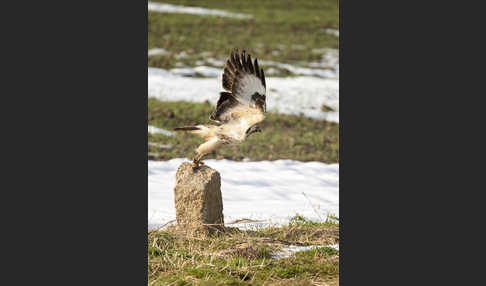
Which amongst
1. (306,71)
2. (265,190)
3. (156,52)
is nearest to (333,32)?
(306,71)

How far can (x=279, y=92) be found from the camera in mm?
16344

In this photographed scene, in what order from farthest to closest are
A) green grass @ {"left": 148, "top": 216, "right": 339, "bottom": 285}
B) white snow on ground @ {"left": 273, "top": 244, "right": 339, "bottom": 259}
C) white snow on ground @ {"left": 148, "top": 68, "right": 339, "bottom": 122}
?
white snow on ground @ {"left": 148, "top": 68, "right": 339, "bottom": 122}, white snow on ground @ {"left": 273, "top": 244, "right": 339, "bottom": 259}, green grass @ {"left": 148, "top": 216, "right": 339, "bottom": 285}

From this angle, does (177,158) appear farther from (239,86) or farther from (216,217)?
(239,86)

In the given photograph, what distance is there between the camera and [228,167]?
34.8 feet

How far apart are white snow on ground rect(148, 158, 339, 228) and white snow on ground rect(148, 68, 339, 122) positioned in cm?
446

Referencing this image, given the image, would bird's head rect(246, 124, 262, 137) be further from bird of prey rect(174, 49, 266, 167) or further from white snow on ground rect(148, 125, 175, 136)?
white snow on ground rect(148, 125, 175, 136)

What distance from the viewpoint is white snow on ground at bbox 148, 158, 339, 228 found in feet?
25.1

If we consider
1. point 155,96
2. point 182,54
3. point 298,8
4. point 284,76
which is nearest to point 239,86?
point 155,96

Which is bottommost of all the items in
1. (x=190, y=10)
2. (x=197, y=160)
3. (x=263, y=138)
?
(x=263, y=138)

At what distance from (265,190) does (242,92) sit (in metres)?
4.09

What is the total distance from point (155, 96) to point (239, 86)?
1073 cm

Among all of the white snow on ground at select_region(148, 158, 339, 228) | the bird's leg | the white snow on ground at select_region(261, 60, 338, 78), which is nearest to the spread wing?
the bird's leg

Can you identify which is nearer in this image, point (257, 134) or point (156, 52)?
point (257, 134)

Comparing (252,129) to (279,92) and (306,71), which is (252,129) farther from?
(306,71)
